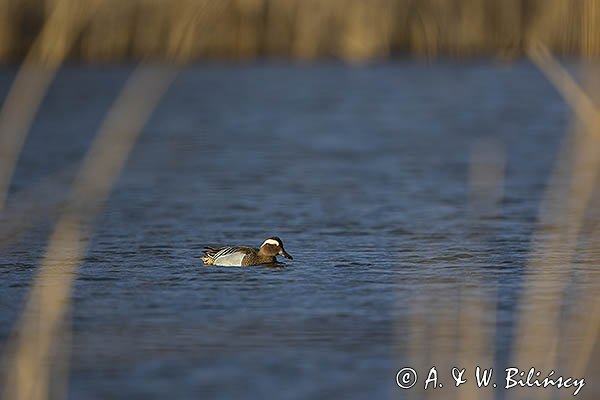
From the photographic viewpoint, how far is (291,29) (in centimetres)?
2177

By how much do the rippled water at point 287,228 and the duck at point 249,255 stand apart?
0.23 feet

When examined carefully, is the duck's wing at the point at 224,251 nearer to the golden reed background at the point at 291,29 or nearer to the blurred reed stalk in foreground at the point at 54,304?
the blurred reed stalk in foreground at the point at 54,304

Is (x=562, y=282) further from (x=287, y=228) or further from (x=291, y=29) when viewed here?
(x=291, y=29)

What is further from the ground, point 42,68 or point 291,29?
point 291,29

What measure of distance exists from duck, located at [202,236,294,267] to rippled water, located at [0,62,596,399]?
7 cm

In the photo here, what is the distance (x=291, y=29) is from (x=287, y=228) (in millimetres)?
12619

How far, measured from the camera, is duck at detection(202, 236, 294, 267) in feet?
25.1

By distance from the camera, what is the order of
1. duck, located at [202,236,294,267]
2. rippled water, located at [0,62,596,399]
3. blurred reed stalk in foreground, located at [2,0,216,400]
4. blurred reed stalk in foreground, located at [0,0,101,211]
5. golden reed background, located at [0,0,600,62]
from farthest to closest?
1. golden reed background, located at [0,0,600,62]
2. duck, located at [202,236,294,267]
3. rippled water, located at [0,62,596,399]
4. blurred reed stalk in foreground, located at [0,0,101,211]
5. blurred reed stalk in foreground, located at [2,0,216,400]

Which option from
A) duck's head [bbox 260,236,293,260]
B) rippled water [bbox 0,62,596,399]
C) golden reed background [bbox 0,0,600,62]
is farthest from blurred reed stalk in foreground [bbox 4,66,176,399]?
golden reed background [bbox 0,0,600,62]

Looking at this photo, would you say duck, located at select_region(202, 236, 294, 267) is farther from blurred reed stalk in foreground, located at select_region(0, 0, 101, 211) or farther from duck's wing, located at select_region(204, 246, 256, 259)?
blurred reed stalk in foreground, located at select_region(0, 0, 101, 211)

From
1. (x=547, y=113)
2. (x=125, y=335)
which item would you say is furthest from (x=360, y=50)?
(x=125, y=335)

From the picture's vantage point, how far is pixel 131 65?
21.6 metres

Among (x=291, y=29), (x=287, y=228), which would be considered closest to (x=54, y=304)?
(x=287, y=228)

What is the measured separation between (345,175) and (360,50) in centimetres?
857
